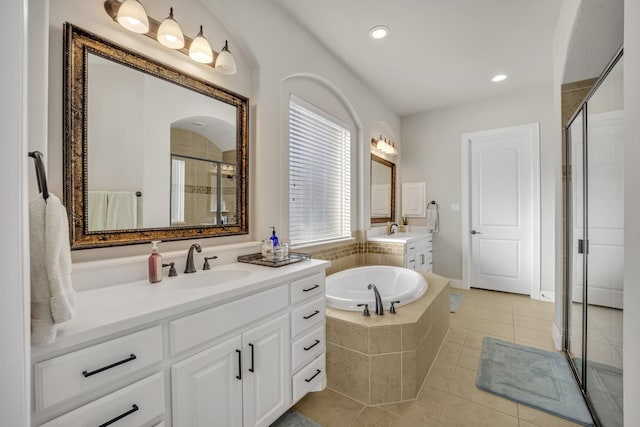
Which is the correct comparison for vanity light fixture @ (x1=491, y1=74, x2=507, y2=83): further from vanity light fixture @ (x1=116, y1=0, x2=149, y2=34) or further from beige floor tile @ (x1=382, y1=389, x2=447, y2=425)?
vanity light fixture @ (x1=116, y1=0, x2=149, y2=34)

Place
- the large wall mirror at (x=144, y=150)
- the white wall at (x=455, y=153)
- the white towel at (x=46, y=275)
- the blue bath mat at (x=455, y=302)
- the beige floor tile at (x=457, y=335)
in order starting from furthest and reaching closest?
the white wall at (x=455, y=153)
the blue bath mat at (x=455, y=302)
the beige floor tile at (x=457, y=335)
the large wall mirror at (x=144, y=150)
the white towel at (x=46, y=275)

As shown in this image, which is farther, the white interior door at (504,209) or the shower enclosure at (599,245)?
the white interior door at (504,209)

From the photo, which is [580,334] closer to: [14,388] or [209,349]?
[209,349]

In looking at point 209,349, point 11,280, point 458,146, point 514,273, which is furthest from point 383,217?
point 11,280

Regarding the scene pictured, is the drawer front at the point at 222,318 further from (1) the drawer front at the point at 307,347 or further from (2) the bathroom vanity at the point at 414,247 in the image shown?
(2) the bathroom vanity at the point at 414,247

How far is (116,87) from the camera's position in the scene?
4.36 feet

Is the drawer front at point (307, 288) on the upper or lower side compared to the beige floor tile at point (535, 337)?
upper

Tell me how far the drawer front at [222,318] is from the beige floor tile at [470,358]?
156 centimetres

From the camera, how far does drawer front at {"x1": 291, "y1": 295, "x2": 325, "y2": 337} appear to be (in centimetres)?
150

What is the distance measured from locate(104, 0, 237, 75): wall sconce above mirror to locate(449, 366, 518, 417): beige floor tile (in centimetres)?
249

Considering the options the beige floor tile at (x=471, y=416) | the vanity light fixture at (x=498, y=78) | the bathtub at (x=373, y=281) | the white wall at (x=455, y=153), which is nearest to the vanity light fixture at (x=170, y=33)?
the bathtub at (x=373, y=281)

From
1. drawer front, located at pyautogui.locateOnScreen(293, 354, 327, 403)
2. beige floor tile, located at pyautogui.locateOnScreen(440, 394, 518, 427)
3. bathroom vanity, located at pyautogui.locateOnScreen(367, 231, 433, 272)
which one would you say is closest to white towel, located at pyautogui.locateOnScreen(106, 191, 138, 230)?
drawer front, located at pyautogui.locateOnScreen(293, 354, 327, 403)

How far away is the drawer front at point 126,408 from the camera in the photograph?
30.5 inches

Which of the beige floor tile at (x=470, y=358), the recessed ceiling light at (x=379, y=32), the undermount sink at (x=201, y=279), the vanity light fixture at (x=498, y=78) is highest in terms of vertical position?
the vanity light fixture at (x=498, y=78)
